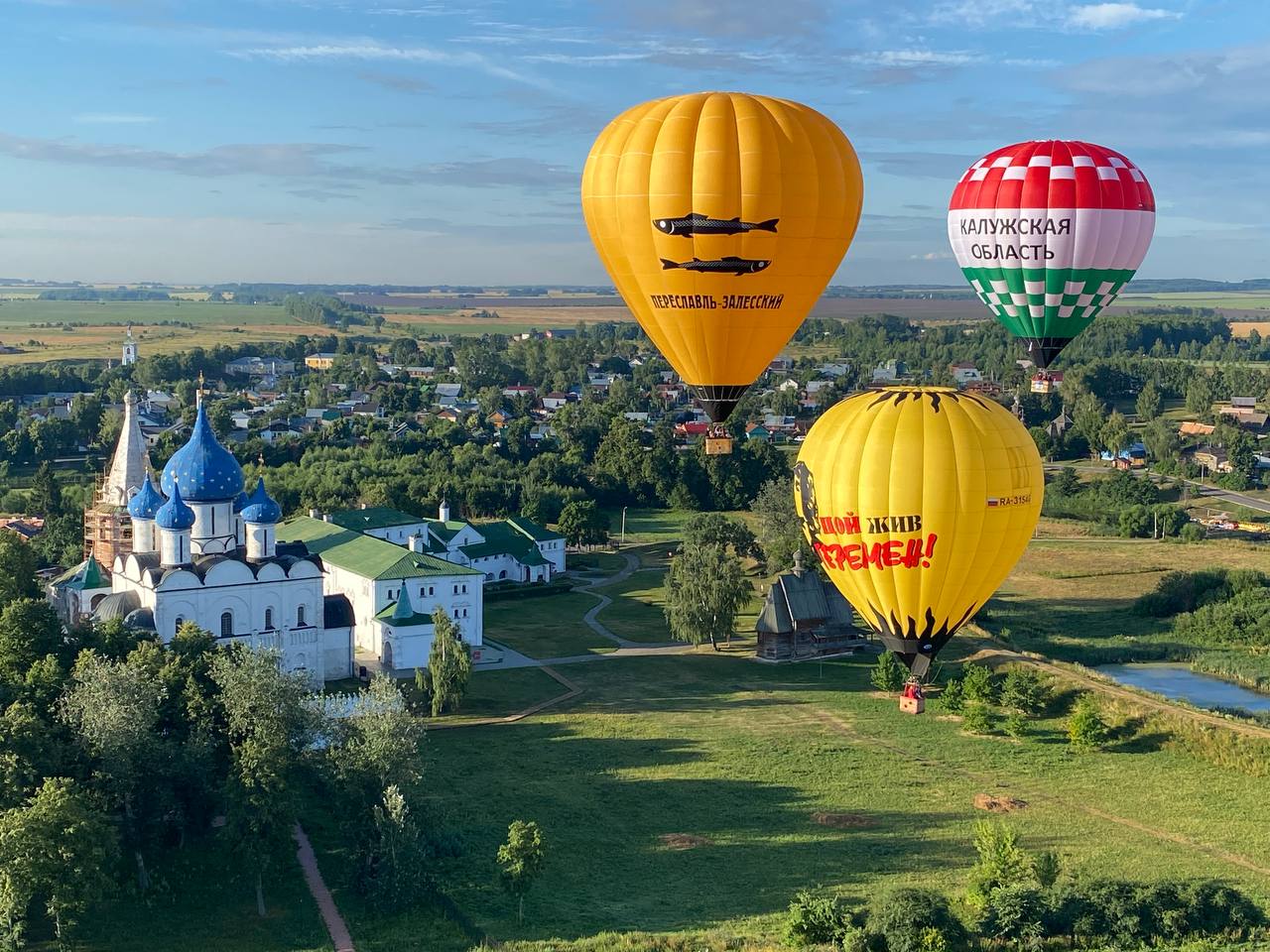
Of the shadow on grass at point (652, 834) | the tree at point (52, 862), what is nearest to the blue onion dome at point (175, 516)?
the shadow on grass at point (652, 834)

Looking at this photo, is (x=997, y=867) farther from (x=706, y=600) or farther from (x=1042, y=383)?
(x=706, y=600)

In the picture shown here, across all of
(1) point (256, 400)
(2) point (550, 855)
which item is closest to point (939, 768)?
(2) point (550, 855)

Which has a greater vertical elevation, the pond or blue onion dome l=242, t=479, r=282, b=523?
blue onion dome l=242, t=479, r=282, b=523

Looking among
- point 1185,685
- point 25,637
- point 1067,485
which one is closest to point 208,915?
point 25,637

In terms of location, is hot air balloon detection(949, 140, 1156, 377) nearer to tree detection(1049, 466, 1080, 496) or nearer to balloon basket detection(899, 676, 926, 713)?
balloon basket detection(899, 676, 926, 713)

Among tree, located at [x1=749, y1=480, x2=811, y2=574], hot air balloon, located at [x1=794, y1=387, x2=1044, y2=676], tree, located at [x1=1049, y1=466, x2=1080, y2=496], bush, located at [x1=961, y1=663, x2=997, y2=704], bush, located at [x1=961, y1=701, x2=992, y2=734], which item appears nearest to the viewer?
hot air balloon, located at [x1=794, y1=387, x2=1044, y2=676]

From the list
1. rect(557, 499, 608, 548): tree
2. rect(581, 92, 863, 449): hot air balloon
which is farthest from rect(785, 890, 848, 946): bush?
rect(557, 499, 608, 548): tree

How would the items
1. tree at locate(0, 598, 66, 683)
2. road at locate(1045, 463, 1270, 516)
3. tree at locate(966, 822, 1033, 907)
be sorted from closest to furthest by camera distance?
1. tree at locate(966, 822, 1033, 907)
2. tree at locate(0, 598, 66, 683)
3. road at locate(1045, 463, 1270, 516)
